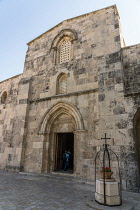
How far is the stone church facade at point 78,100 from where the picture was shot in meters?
5.77

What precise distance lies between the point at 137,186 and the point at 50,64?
25.1 ft

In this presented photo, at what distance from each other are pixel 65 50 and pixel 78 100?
3734mm

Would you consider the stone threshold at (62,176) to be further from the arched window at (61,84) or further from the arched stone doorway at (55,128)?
the arched window at (61,84)

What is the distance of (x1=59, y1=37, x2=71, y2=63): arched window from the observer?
898cm

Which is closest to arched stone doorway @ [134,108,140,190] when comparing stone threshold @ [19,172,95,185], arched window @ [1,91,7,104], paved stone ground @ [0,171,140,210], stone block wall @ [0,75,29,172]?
paved stone ground @ [0,171,140,210]

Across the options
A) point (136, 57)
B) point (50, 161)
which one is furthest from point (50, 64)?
point (50, 161)

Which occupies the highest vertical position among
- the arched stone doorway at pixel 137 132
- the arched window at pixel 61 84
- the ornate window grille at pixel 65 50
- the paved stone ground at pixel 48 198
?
the ornate window grille at pixel 65 50

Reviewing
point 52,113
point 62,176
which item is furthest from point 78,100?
point 62,176

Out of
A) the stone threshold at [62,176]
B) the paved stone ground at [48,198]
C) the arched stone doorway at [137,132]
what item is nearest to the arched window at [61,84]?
the arched stone doorway at [137,132]

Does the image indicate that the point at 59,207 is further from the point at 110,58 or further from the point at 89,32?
the point at 89,32

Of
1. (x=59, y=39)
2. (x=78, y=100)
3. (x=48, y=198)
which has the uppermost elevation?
(x=59, y=39)

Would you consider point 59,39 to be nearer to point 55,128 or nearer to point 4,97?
point 55,128

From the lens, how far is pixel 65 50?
30.2ft

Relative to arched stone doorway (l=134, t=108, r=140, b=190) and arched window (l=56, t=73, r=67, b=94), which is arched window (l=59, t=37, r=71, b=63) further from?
arched stone doorway (l=134, t=108, r=140, b=190)
